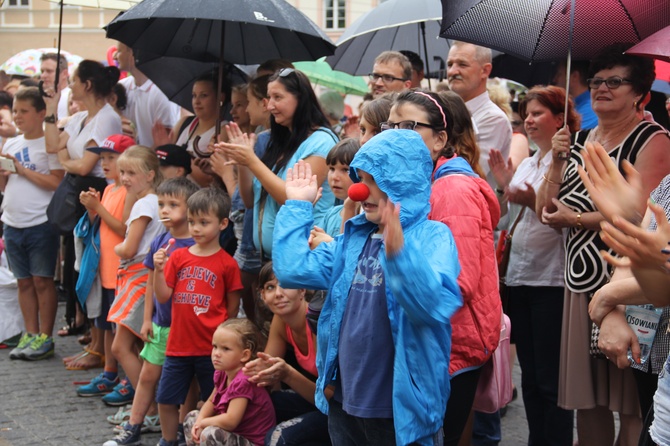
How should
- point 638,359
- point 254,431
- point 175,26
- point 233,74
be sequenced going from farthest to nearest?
1. point 233,74
2. point 175,26
3. point 254,431
4. point 638,359

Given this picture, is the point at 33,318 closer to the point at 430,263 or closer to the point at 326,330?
the point at 326,330

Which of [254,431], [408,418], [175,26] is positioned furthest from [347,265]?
[175,26]

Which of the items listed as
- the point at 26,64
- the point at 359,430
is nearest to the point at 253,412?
the point at 359,430

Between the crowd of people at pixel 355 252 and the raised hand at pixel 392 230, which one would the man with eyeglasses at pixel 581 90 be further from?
the raised hand at pixel 392 230

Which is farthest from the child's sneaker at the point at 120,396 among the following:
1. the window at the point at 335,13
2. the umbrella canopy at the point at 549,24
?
the window at the point at 335,13

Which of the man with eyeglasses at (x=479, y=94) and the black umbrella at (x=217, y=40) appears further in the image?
the black umbrella at (x=217, y=40)

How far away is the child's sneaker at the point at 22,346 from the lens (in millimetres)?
7844

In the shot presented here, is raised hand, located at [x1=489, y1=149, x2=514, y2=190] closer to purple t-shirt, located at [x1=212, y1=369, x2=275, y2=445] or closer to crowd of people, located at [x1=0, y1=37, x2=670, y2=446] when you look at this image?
crowd of people, located at [x1=0, y1=37, x2=670, y2=446]

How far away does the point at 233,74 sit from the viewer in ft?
23.7

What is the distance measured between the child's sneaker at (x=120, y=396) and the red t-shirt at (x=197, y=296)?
1.27 m

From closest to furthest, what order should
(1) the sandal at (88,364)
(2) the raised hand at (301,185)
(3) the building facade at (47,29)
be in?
(2) the raised hand at (301,185)
(1) the sandal at (88,364)
(3) the building facade at (47,29)

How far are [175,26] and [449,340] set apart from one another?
4189 millimetres

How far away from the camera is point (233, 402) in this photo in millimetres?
4832

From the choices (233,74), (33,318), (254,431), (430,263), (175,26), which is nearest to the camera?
(430,263)
